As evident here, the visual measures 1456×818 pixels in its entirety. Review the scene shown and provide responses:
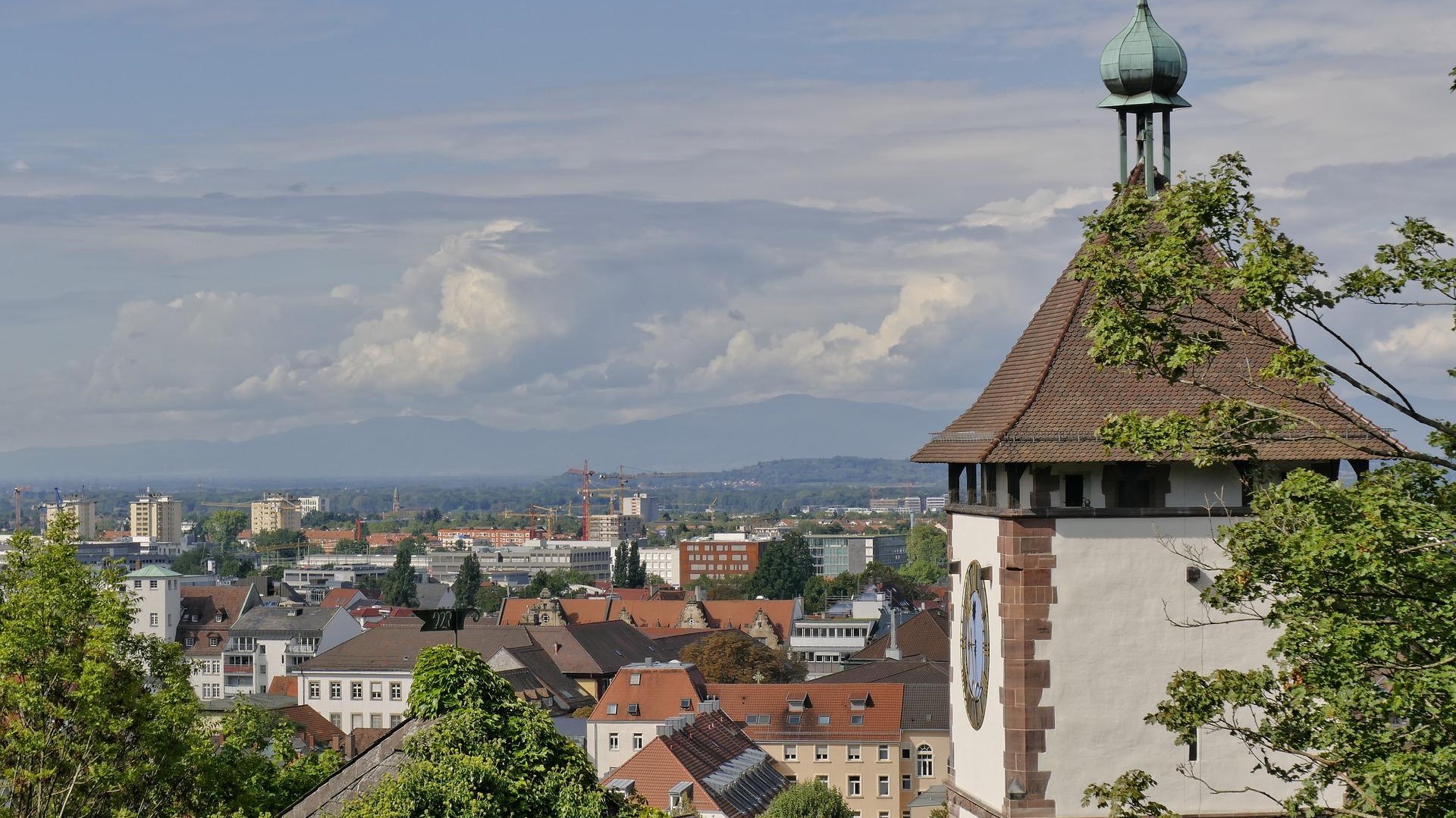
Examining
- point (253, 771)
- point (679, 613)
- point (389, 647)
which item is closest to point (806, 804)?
point (253, 771)

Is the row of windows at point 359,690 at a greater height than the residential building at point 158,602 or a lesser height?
lesser

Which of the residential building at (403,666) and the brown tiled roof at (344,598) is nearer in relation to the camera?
the residential building at (403,666)

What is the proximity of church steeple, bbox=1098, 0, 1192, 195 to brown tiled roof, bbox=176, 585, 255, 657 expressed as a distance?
15058 cm

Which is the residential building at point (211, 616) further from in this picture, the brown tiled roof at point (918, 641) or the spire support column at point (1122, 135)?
the spire support column at point (1122, 135)

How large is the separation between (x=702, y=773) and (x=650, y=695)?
73.2ft

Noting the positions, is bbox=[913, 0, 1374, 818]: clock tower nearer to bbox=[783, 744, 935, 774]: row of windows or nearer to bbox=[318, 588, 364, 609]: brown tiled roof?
bbox=[783, 744, 935, 774]: row of windows

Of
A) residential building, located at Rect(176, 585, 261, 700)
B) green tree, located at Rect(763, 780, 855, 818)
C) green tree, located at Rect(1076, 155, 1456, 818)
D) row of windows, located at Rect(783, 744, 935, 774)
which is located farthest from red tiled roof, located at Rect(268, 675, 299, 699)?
green tree, located at Rect(1076, 155, 1456, 818)

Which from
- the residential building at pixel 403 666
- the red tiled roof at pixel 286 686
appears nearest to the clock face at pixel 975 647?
the residential building at pixel 403 666

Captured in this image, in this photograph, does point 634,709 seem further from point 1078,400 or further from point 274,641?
point 1078,400

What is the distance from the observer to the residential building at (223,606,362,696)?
490 feet

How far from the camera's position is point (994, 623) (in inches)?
772

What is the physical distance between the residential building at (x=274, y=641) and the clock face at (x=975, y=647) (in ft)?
432

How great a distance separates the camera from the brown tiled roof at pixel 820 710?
92625 millimetres

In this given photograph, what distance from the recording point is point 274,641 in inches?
5950
